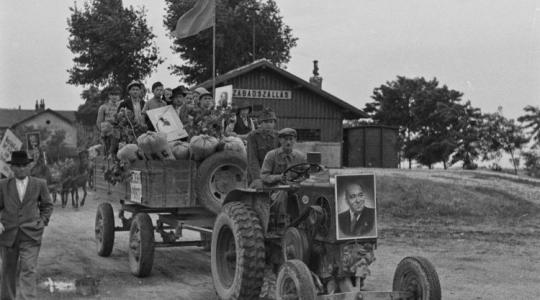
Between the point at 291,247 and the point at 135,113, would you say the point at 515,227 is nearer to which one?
the point at 135,113

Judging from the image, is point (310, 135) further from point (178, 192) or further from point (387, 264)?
point (178, 192)

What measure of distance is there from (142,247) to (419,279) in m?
4.37

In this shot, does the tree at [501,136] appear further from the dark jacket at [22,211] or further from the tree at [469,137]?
the dark jacket at [22,211]

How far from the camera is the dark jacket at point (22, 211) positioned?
670cm

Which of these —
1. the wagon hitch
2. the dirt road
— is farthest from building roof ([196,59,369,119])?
the wagon hitch

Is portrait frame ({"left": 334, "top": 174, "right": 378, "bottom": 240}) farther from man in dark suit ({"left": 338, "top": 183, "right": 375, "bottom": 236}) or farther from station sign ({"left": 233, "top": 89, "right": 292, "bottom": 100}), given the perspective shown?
station sign ({"left": 233, "top": 89, "right": 292, "bottom": 100})

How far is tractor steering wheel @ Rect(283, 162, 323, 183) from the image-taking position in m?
6.68

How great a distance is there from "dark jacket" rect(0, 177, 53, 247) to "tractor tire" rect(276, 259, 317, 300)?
265cm

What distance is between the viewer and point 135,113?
1027 centimetres

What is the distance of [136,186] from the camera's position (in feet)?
29.5

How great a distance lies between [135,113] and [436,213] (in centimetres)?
885

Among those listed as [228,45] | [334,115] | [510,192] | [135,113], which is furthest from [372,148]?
[135,113]

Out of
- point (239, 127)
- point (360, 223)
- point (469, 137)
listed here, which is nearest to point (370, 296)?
point (360, 223)

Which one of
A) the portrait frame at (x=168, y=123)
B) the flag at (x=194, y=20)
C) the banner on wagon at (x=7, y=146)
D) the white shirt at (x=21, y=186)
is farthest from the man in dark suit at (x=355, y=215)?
the flag at (x=194, y=20)
